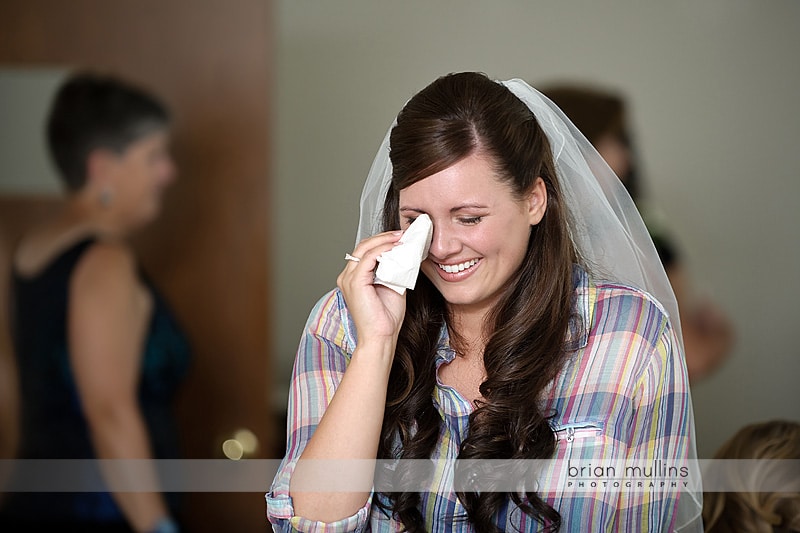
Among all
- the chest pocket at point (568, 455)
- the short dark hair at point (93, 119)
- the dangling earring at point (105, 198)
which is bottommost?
the dangling earring at point (105, 198)

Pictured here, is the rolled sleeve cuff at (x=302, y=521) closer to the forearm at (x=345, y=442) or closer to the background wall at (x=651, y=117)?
the forearm at (x=345, y=442)

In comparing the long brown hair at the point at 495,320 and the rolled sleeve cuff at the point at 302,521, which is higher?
the long brown hair at the point at 495,320

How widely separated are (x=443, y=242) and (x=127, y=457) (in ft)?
2.91

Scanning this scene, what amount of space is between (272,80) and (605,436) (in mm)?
1054

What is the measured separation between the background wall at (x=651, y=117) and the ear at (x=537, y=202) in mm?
839

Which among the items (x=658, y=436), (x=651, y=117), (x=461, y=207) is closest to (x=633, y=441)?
(x=658, y=436)

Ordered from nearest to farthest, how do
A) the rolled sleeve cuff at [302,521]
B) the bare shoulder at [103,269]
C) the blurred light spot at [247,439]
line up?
the rolled sleeve cuff at [302,521], the bare shoulder at [103,269], the blurred light spot at [247,439]

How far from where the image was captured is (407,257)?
733 millimetres

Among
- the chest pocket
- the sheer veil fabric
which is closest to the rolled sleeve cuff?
the chest pocket

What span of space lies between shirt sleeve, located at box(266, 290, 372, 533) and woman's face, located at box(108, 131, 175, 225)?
2.69 feet

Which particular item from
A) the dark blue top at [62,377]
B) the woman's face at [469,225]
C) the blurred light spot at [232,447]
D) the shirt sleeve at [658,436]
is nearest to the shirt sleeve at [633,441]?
the shirt sleeve at [658,436]

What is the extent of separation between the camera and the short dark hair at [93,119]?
59.1 inches

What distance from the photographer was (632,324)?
2.57ft

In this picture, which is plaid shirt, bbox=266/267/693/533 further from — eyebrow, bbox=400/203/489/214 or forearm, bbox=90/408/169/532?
forearm, bbox=90/408/169/532
